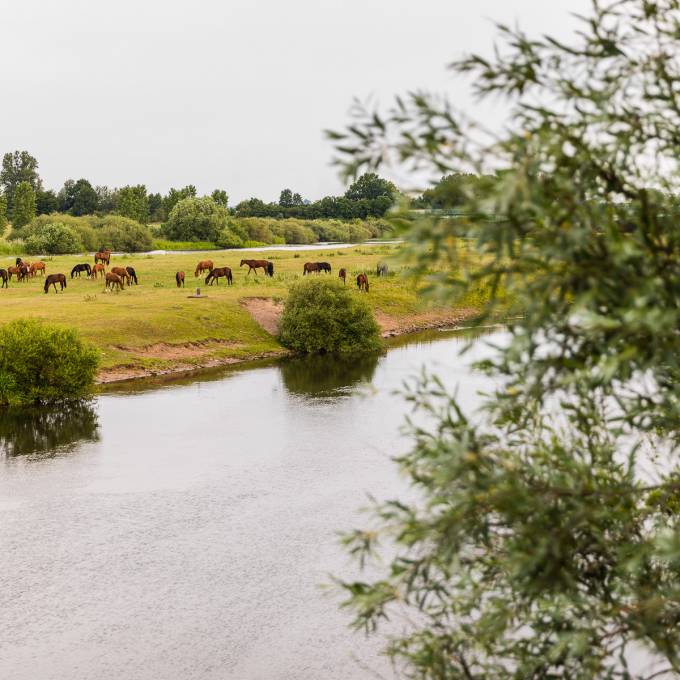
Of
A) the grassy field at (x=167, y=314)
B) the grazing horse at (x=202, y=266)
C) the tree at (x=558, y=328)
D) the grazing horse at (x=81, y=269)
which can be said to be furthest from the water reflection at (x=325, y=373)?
the tree at (x=558, y=328)

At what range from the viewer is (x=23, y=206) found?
118438mm

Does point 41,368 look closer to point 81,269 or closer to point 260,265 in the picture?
point 81,269

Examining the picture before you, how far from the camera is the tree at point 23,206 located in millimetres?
118062

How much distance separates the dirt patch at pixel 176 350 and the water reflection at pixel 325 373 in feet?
12.2

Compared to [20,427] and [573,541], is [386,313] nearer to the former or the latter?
[20,427]

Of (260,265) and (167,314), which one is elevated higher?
(260,265)

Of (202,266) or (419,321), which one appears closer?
(419,321)

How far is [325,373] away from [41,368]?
41.7 ft

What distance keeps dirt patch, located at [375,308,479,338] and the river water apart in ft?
67.2

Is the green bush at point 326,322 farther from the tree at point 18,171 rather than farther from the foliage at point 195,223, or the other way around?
the tree at point 18,171

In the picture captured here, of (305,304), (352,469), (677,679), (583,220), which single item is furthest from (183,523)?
(305,304)

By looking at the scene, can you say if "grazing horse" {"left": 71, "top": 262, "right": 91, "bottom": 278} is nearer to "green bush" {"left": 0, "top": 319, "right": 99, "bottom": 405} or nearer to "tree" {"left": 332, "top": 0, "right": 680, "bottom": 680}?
"green bush" {"left": 0, "top": 319, "right": 99, "bottom": 405}

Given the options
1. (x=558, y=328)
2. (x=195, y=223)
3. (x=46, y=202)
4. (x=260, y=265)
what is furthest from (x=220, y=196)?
(x=558, y=328)

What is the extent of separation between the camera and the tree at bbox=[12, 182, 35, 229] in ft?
387
